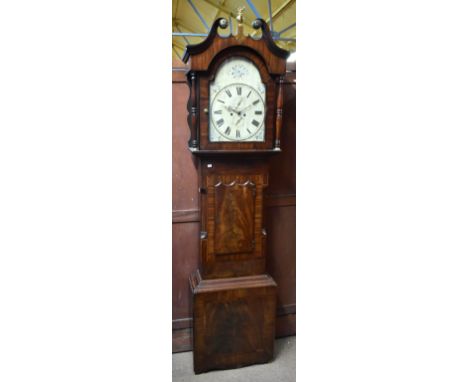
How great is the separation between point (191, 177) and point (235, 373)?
93 centimetres

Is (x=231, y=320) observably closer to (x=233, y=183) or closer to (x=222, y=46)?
(x=233, y=183)

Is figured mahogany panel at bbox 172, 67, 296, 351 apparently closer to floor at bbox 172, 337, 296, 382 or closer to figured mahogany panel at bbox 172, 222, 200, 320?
figured mahogany panel at bbox 172, 222, 200, 320

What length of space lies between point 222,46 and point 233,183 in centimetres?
56

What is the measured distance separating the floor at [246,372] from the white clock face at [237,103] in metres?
1.05

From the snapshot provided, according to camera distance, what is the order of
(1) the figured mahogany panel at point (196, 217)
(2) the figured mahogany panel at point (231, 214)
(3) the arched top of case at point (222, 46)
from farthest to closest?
1. (1) the figured mahogany panel at point (196, 217)
2. (2) the figured mahogany panel at point (231, 214)
3. (3) the arched top of case at point (222, 46)

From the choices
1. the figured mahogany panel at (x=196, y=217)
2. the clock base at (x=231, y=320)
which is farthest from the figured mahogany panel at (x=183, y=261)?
the clock base at (x=231, y=320)

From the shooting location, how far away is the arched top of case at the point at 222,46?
1416mm

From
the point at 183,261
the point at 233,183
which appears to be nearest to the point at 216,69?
the point at 233,183

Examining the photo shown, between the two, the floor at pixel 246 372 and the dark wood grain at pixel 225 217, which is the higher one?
the dark wood grain at pixel 225 217

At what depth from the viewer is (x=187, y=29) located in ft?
10.9

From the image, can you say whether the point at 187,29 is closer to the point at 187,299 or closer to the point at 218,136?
the point at 218,136

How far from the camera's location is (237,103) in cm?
148

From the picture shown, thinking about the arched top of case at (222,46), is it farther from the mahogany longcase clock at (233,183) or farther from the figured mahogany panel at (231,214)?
the figured mahogany panel at (231,214)

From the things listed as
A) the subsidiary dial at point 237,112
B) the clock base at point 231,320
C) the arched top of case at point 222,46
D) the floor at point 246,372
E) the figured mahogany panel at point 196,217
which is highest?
the arched top of case at point 222,46
